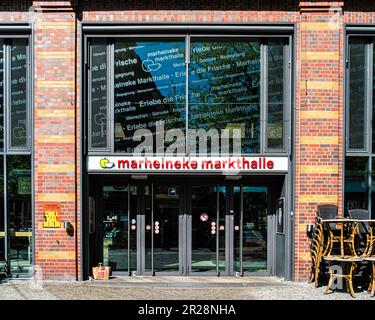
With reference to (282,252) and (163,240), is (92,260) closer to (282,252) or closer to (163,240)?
(163,240)

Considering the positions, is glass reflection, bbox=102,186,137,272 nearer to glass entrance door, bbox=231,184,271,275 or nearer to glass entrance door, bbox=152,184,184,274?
glass entrance door, bbox=152,184,184,274

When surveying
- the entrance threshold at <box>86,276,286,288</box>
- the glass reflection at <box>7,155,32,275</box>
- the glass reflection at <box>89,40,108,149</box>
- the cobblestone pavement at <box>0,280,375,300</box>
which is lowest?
the entrance threshold at <box>86,276,286,288</box>

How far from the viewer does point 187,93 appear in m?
12.3

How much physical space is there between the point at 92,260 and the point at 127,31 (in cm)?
498

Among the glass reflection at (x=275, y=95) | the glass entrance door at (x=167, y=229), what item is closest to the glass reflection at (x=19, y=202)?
the glass entrance door at (x=167, y=229)

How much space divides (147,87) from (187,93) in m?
0.88

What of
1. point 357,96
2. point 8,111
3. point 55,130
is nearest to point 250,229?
point 357,96

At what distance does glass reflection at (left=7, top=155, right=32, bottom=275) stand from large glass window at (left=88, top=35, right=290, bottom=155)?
1525mm

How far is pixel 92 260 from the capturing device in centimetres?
1240

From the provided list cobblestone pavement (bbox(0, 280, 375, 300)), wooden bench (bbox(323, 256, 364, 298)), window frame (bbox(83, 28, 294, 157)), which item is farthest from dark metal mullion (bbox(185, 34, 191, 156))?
wooden bench (bbox(323, 256, 364, 298))

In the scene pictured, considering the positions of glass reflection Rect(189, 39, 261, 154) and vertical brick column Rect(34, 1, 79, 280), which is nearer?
vertical brick column Rect(34, 1, 79, 280)

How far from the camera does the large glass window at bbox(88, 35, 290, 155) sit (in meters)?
12.2
